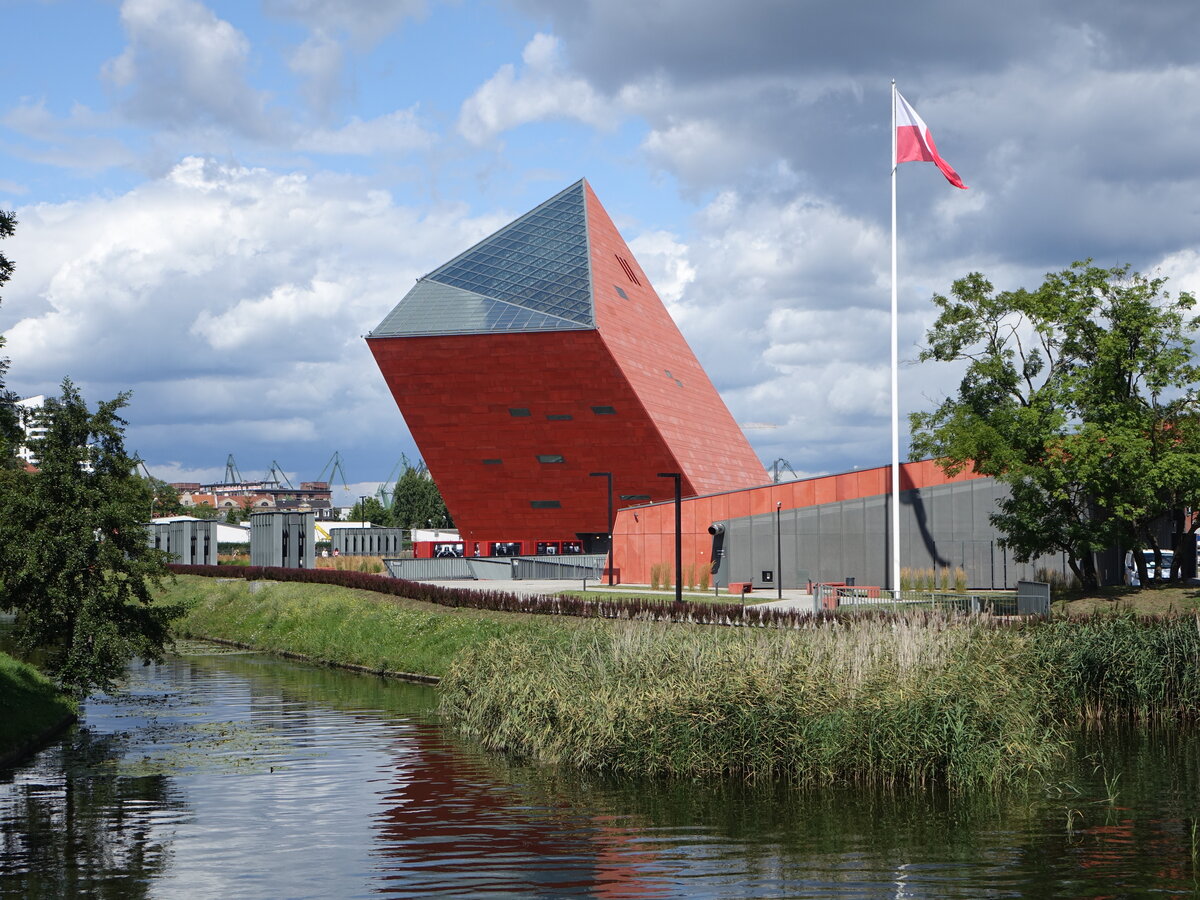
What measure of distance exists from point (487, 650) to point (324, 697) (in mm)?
4957

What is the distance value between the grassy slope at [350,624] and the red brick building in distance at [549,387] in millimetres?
17603

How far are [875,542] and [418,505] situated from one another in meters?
88.8

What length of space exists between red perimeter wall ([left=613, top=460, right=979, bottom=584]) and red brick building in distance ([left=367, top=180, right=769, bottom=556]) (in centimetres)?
860

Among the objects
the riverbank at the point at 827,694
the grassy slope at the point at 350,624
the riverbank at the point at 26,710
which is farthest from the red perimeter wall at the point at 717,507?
the riverbank at the point at 26,710

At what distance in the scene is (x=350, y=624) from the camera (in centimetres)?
3219

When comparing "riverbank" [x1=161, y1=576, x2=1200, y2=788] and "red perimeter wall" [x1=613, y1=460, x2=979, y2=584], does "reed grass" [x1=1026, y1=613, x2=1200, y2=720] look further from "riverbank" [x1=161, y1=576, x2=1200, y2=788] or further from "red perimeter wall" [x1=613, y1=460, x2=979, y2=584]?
"red perimeter wall" [x1=613, y1=460, x2=979, y2=584]

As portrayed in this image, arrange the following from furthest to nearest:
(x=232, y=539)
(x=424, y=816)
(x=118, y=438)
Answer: (x=232, y=539)
(x=118, y=438)
(x=424, y=816)

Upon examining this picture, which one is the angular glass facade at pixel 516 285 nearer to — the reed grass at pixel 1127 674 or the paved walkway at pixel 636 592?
the paved walkway at pixel 636 592

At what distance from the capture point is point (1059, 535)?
114 feet

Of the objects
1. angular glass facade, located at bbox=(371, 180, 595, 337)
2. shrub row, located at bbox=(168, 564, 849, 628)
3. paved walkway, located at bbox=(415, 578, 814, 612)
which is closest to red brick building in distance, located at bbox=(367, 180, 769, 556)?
angular glass facade, located at bbox=(371, 180, 595, 337)

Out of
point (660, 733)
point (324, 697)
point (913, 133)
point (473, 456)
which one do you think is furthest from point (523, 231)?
point (660, 733)

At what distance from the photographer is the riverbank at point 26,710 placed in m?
17.3

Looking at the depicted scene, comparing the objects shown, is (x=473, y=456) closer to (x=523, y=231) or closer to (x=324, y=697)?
(x=523, y=231)

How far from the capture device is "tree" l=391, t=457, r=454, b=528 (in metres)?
128
